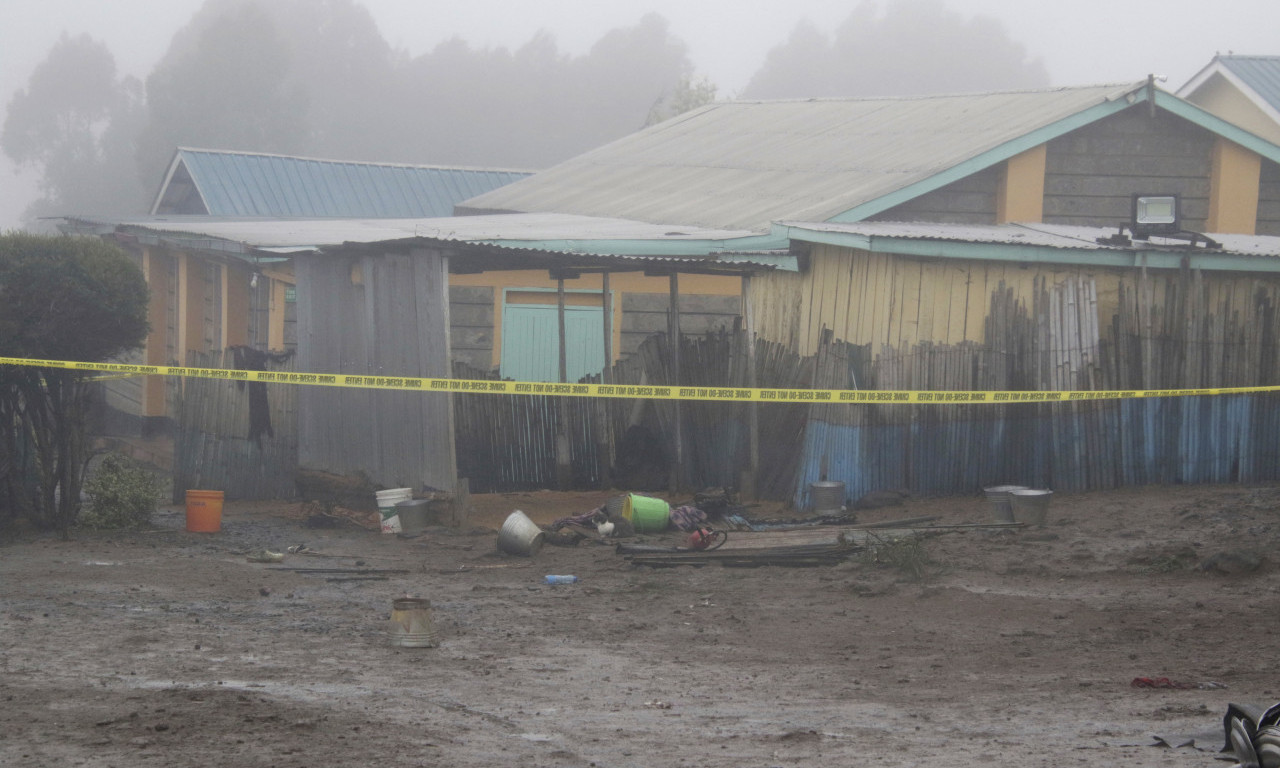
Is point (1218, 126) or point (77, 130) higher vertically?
point (77, 130)

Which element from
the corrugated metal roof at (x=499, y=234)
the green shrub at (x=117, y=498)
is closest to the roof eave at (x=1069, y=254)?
the corrugated metal roof at (x=499, y=234)

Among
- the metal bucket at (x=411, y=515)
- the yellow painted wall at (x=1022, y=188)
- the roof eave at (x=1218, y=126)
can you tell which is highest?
the roof eave at (x=1218, y=126)

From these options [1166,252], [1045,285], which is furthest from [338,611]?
[1166,252]

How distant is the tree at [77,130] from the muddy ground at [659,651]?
6359 centimetres

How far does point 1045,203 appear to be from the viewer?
15.8 meters

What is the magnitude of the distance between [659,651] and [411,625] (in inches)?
52.3

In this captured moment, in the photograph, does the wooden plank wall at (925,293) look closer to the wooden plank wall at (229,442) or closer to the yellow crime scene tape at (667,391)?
the yellow crime scene tape at (667,391)

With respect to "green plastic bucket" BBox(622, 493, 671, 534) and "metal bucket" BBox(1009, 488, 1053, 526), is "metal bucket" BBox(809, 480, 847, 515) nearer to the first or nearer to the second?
"green plastic bucket" BBox(622, 493, 671, 534)

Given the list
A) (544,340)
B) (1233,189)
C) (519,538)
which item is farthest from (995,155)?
(519,538)

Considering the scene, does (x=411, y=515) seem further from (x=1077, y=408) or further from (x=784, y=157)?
(x=784, y=157)

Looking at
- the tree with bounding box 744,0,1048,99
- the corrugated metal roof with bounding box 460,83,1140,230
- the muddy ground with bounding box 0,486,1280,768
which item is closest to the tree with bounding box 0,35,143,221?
the tree with bounding box 744,0,1048,99

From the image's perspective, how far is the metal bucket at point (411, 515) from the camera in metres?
12.5

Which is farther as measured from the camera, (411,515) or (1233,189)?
(1233,189)

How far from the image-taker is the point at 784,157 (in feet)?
63.2
